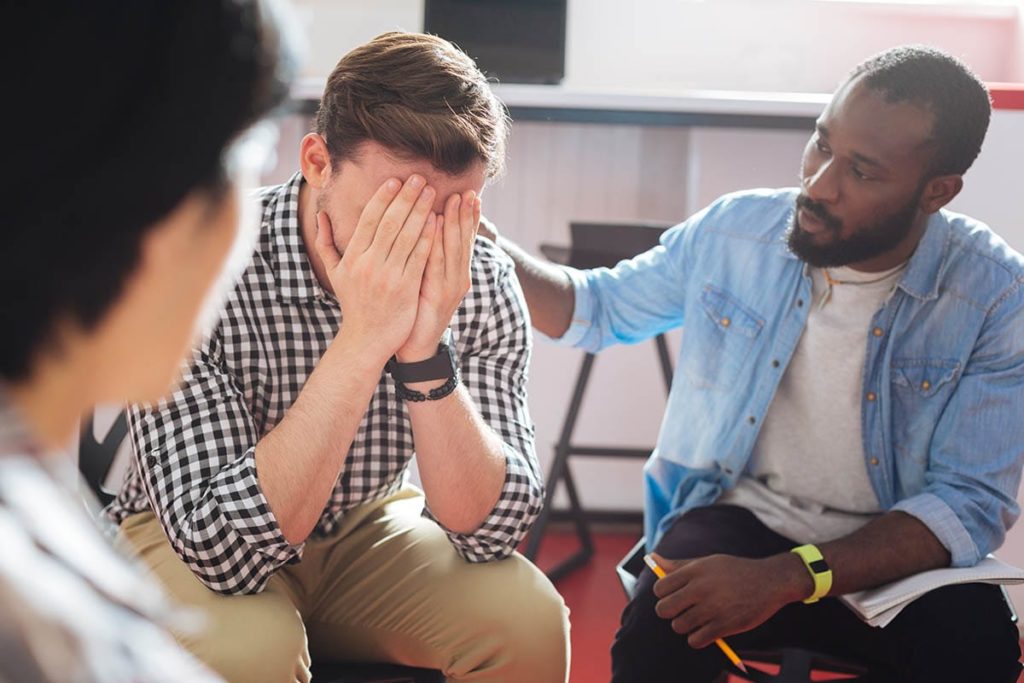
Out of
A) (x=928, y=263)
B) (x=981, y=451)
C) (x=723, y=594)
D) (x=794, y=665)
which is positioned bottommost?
(x=794, y=665)

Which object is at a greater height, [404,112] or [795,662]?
[404,112]

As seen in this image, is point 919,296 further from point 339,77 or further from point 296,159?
point 296,159

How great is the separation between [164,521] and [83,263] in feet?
2.88

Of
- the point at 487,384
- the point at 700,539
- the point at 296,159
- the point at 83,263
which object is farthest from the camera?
the point at 296,159

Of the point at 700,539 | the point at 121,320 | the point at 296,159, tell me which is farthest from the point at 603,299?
the point at 296,159

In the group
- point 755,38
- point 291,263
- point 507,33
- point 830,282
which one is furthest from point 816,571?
point 755,38

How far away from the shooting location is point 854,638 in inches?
62.8

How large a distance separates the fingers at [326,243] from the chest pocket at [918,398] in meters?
0.82

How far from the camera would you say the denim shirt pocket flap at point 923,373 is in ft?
5.56

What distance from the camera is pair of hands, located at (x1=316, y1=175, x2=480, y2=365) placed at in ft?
4.41

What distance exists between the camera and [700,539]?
166cm

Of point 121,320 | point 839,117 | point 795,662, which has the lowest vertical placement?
point 795,662

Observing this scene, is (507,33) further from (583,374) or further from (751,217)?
(751,217)

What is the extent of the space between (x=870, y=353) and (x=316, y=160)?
2.74 ft
